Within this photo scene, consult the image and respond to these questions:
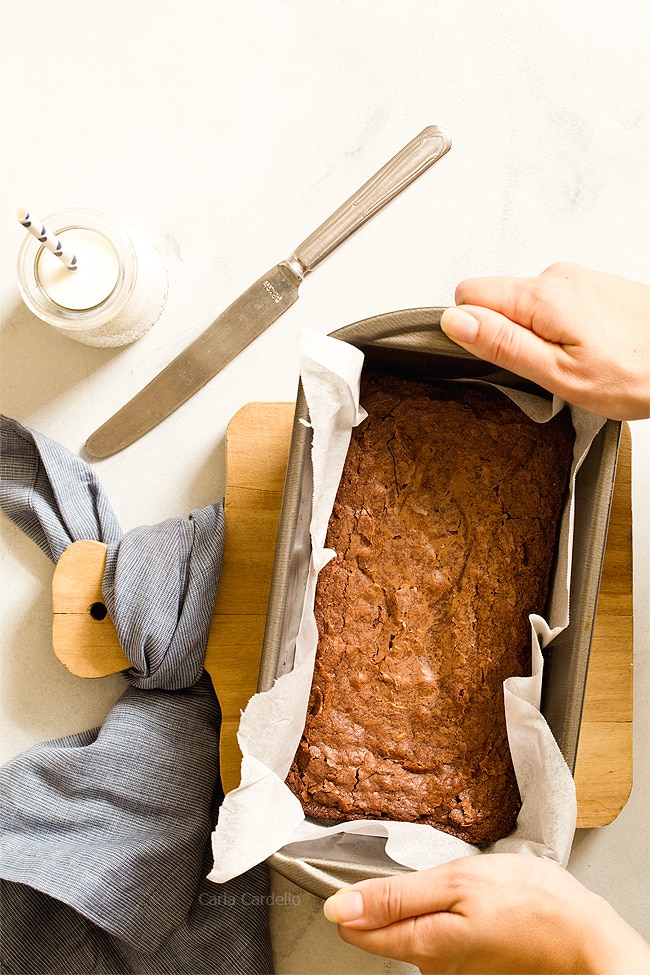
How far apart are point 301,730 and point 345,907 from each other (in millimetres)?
217

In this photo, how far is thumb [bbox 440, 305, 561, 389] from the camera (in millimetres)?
865

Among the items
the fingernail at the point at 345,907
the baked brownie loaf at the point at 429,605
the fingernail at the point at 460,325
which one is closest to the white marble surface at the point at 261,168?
the baked brownie loaf at the point at 429,605

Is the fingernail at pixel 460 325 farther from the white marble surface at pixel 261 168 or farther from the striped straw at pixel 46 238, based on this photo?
the striped straw at pixel 46 238

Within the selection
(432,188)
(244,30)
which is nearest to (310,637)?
(432,188)

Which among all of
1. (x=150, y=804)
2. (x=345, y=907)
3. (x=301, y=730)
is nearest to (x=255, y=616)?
(x=301, y=730)

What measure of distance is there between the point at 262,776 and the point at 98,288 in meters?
0.72

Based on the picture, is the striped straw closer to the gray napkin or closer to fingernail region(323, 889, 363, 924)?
the gray napkin

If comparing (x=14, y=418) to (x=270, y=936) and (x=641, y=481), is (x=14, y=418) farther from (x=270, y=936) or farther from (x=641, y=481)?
(x=641, y=481)

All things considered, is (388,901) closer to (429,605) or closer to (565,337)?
(429,605)

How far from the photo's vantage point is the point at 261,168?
4.09ft

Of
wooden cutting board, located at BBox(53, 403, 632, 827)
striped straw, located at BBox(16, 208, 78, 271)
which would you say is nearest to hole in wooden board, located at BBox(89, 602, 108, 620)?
wooden cutting board, located at BBox(53, 403, 632, 827)

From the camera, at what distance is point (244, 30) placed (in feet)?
4.13

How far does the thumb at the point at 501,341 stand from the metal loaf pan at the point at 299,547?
0.03m

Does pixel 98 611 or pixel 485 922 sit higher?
pixel 98 611
